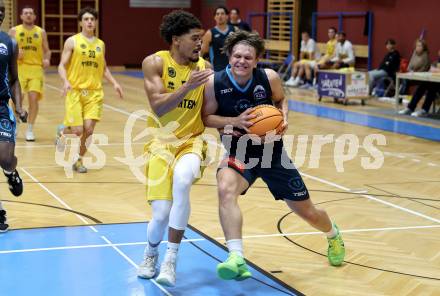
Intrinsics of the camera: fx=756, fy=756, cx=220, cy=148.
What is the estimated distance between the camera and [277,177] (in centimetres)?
496

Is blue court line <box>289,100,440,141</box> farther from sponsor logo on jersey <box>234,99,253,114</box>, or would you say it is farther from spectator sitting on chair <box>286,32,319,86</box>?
sponsor logo on jersey <box>234,99,253,114</box>

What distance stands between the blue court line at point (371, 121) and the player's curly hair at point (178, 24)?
307 inches

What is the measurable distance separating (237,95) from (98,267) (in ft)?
4.92

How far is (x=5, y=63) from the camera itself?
5973 mm

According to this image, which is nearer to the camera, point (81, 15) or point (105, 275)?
point (105, 275)

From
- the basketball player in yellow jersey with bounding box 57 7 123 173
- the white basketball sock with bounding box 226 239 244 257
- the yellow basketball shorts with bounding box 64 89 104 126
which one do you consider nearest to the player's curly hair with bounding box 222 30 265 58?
the white basketball sock with bounding box 226 239 244 257

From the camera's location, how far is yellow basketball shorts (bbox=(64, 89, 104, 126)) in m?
8.48

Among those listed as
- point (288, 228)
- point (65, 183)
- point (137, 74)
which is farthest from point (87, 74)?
point (137, 74)

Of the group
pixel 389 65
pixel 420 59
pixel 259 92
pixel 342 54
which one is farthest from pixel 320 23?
pixel 259 92

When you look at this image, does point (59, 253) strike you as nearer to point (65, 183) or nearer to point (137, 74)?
point (65, 183)

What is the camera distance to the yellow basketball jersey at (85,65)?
864cm

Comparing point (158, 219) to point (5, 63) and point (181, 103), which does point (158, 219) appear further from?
point (5, 63)

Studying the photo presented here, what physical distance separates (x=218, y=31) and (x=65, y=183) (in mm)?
4887

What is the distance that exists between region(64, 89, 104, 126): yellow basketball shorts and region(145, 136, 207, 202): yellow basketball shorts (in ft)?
12.2
